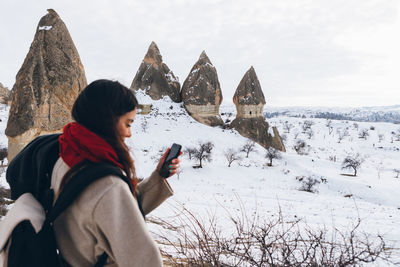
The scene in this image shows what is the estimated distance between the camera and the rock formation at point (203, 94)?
85.0 feet

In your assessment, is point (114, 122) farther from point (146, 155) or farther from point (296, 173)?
point (296, 173)

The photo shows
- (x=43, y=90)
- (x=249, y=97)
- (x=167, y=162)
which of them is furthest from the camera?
(x=249, y=97)

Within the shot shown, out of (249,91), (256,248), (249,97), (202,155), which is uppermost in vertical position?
(249,91)

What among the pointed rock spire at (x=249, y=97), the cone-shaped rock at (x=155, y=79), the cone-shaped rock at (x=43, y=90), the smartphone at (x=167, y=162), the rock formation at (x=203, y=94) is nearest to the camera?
the smartphone at (x=167, y=162)

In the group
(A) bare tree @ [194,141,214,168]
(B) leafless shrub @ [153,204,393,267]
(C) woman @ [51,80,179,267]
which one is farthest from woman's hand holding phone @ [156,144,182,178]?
(A) bare tree @ [194,141,214,168]

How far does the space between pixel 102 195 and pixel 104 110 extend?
366 mm

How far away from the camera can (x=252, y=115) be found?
26484 mm

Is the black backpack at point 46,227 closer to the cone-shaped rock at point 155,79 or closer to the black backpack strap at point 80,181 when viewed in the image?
the black backpack strap at point 80,181

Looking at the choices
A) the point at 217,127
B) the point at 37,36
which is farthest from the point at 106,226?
the point at 217,127

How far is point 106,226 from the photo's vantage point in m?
0.82

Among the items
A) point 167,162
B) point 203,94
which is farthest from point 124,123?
point 203,94

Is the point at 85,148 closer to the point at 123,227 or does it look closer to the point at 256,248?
the point at 123,227

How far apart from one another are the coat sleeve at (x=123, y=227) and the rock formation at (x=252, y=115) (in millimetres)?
24985

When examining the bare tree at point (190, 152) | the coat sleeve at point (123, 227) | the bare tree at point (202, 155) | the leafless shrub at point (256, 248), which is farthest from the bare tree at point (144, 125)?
the coat sleeve at point (123, 227)
